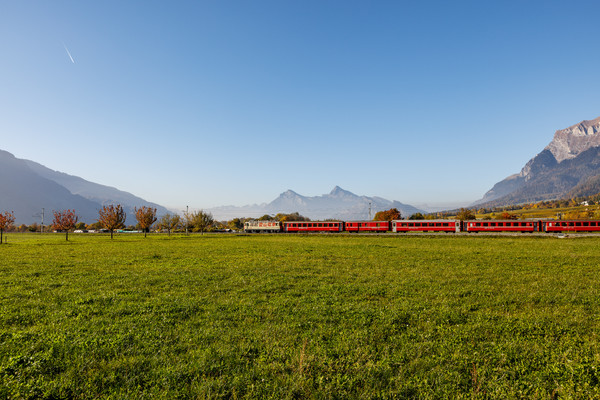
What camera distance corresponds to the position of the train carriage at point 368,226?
81562 millimetres

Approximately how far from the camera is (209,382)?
18.6ft

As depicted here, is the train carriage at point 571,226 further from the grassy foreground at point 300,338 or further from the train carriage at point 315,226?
the grassy foreground at point 300,338

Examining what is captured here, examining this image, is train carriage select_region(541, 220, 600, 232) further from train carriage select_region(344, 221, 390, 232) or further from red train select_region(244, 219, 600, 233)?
train carriage select_region(344, 221, 390, 232)

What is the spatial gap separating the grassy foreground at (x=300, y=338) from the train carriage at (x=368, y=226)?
2621 inches

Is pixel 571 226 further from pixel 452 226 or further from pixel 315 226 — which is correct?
pixel 315 226

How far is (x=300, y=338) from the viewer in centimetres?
791

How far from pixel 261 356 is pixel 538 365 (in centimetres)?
641

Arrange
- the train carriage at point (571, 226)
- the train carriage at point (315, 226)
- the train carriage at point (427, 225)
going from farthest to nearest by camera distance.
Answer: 1. the train carriage at point (315, 226)
2. the train carriage at point (427, 225)
3. the train carriage at point (571, 226)

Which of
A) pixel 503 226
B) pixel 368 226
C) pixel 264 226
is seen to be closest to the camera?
pixel 503 226

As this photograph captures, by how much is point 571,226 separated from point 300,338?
86976 mm

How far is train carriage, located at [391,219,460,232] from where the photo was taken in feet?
243

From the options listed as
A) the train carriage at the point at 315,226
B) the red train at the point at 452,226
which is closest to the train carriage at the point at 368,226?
the red train at the point at 452,226

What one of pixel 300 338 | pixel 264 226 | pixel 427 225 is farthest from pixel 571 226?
pixel 300 338

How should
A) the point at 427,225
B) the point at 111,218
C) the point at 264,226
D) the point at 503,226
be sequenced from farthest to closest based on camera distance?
the point at 264,226 → the point at 427,225 → the point at 503,226 → the point at 111,218
